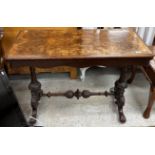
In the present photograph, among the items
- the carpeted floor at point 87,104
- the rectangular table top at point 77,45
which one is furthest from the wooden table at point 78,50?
the carpeted floor at point 87,104

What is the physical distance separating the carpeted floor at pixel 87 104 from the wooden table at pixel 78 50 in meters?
0.16

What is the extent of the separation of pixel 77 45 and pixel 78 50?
3.7 inches

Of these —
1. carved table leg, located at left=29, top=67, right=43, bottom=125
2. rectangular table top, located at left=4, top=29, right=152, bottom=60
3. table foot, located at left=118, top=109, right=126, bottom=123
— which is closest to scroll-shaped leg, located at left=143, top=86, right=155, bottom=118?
table foot, located at left=118, top=109, right=126, bottom=123

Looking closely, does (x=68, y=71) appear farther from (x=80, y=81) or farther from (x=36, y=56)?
(x=36, y=56)

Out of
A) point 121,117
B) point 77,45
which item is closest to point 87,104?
point 121,117

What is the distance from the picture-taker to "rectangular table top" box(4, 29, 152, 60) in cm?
136

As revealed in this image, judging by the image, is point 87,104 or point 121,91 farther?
point 87,104

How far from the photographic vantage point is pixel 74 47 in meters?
1.47

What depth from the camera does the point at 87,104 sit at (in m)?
2.02

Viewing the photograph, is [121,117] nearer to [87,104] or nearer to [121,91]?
[121,91]

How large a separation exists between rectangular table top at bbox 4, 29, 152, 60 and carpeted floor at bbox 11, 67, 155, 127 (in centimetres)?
71

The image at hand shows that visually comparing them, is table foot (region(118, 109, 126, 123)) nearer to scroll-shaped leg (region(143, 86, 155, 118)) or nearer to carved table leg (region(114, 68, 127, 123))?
carved table leg (region(114, 68, 127, 123))
